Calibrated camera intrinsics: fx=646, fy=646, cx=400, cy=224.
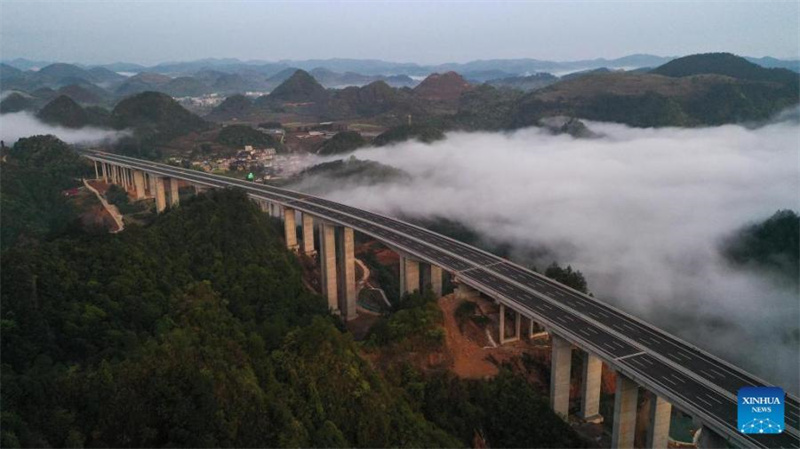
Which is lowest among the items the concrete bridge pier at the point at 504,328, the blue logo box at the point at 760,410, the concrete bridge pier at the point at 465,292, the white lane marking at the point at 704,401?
the concrete bridge pier at the point at 504,328

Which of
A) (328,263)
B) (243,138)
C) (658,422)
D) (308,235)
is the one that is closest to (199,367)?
(658,422)

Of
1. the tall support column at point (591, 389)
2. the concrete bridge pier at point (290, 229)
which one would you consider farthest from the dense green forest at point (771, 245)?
the concrete bridge pier at point (290, 229)

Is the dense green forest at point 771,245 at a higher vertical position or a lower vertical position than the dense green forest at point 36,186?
lower

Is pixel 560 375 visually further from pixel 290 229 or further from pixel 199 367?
pixel 290 229

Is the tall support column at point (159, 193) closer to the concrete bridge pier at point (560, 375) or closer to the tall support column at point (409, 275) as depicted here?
the tall support column at point (409, 275)

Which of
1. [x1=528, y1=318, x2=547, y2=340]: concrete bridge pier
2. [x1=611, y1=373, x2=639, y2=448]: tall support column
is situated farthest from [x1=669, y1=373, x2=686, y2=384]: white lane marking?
[x1=528, y1=318, x2=547, y2=340]: concrete bridge pier

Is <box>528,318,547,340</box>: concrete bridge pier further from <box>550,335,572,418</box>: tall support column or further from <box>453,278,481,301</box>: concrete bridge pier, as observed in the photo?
<box>550,335,572,418</box>: tall support column
